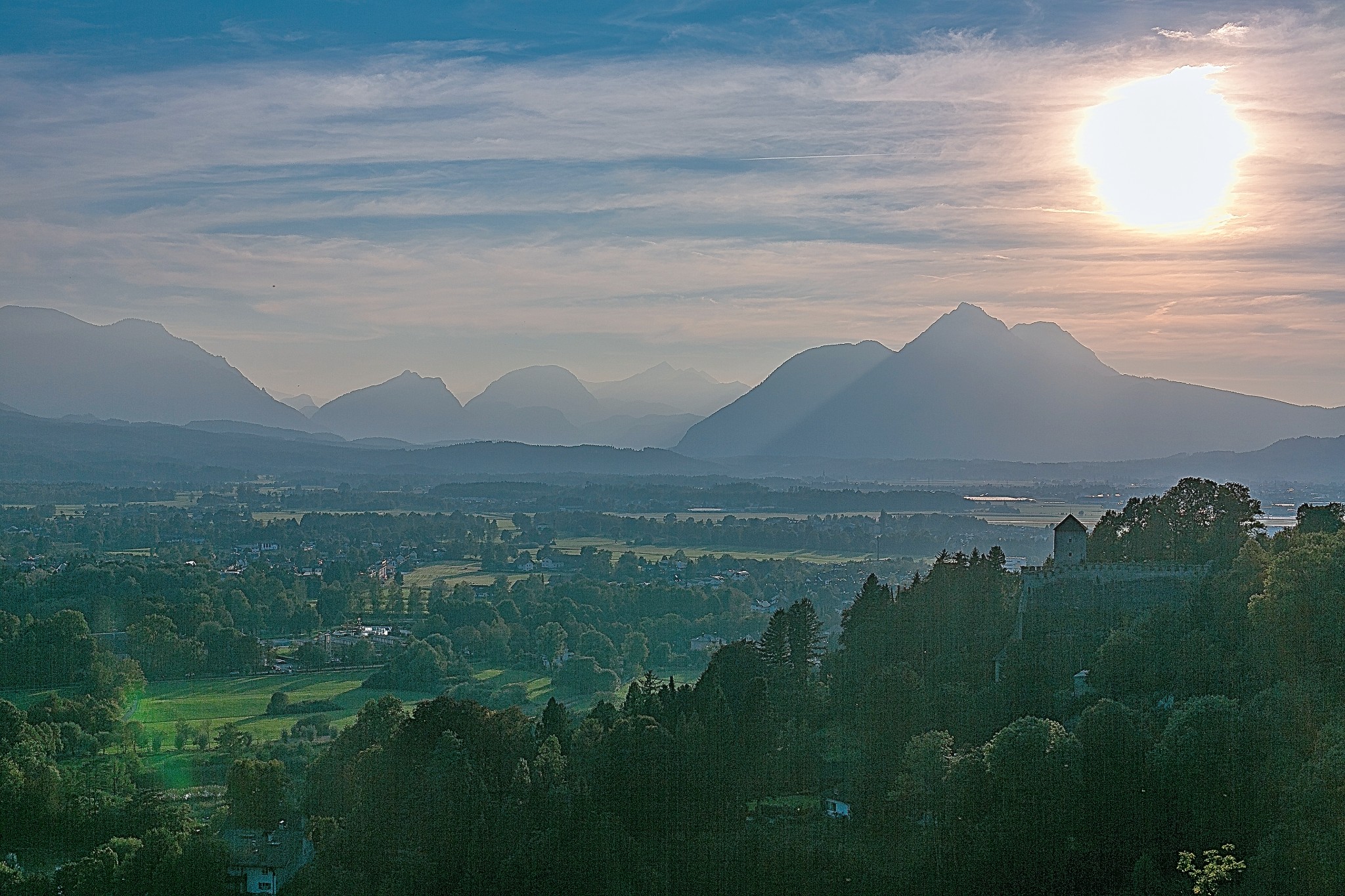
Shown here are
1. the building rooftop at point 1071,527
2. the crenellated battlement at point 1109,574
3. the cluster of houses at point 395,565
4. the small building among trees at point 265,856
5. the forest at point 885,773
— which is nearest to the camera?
the forest at point 885,773

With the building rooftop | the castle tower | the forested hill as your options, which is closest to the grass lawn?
the forested hill

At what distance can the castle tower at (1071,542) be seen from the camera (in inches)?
1416

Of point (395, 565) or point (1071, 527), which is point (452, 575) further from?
point (1071, 527)

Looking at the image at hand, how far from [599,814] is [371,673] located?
2702 centimetres

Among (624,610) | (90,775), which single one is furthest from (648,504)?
(90,775)

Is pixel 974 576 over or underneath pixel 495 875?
over

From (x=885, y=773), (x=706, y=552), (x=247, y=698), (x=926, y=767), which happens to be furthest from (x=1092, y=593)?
(x=706, y=552)

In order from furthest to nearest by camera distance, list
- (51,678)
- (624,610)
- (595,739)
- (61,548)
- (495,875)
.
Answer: (61,548) < (624,610) < (51,678) < (595,739) < (495,875)

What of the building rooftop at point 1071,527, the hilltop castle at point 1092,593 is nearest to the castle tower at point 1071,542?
the building rooftop at point 1071,527

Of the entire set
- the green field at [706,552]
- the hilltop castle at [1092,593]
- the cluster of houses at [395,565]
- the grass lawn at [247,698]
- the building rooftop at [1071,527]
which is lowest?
the grass lawn at [247,698]

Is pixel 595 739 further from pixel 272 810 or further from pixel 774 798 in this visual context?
pixel 272 810

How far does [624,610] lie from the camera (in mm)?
65875

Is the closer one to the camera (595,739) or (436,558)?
(595,739)

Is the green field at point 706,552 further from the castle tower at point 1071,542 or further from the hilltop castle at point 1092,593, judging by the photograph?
→ the hilltop castle at point 1092,593
